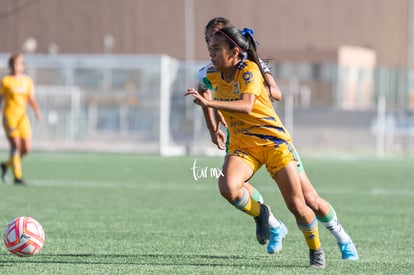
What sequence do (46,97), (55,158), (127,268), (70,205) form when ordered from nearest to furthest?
(127,268) < (70,205) < (55,158) < (46,97)

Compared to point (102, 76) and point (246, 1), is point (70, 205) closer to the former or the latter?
point (102, 76)

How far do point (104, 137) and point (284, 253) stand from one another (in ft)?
77.8

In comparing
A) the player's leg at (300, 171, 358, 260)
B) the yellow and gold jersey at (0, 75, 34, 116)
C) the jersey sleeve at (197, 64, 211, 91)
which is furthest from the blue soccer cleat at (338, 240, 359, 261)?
the yellow and gold jersey at (0, 75, 34, 116)

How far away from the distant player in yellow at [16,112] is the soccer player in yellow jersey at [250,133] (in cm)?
856

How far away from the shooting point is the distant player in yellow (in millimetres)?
15500

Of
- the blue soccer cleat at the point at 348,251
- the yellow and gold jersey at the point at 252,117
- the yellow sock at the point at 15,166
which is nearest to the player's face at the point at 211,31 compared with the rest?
the yellow and gold jersey at the point at 252,117

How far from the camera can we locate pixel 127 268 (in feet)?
23.4

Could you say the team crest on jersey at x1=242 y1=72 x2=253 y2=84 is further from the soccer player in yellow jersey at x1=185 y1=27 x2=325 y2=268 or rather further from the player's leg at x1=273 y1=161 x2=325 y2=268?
the player's leg at x1=273 y1=161 x2=325 y2=268

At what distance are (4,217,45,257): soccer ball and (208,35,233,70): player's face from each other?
1.88 metres

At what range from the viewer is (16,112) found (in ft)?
52.4

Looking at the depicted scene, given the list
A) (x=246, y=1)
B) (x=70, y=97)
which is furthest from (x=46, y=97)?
(x=246, y=1)

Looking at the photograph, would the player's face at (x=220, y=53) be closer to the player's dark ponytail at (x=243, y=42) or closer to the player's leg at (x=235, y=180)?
the player's dark ponytail at (x=243, y=42)

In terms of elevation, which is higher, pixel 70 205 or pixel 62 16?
pixel 62 16

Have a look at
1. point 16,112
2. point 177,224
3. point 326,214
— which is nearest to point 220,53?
point 326,214
